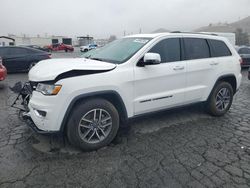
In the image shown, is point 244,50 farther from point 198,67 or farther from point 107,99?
point 107,99

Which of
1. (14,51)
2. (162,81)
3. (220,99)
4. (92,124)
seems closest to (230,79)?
(220,99)

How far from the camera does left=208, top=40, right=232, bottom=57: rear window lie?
15.1 ft

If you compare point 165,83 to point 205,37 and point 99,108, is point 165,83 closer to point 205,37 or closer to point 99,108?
point 99,108

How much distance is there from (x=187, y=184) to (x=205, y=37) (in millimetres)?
3175

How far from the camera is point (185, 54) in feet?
13.5

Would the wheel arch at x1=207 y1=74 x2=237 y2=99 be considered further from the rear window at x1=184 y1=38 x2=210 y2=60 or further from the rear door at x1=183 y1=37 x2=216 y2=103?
the rear window at x1=184 y1=38 x2=210 y2=60

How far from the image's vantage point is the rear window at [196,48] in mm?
4180

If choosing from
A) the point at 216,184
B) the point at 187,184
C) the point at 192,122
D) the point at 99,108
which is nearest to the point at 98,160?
the point at 99,108

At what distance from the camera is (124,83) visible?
3.32 m

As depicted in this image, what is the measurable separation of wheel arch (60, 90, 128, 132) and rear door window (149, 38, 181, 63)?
1.07 m

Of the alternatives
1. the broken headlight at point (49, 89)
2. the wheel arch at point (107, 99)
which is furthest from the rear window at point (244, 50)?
the broken headlight at point (49, 89)

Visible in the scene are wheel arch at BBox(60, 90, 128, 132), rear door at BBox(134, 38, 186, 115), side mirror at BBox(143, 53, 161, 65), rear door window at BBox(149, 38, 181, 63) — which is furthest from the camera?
rear door window at BBox(149, 38, 181, 63)

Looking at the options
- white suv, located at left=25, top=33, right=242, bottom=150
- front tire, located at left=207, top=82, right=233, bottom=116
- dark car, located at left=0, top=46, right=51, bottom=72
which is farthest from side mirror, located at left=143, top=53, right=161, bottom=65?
dark car, located at left=0, top=46, right=51, bottom=72

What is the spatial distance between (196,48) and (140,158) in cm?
254
